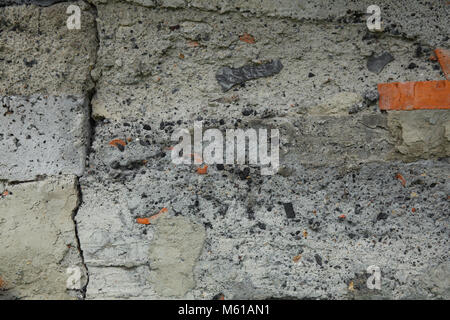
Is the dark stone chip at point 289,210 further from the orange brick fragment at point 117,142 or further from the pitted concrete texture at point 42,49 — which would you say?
the pitted concrete texture at point 42,49

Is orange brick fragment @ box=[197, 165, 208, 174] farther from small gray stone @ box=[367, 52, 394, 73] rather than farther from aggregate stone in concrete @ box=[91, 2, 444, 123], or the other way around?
small gray stone @ box=[367, 52, 394, 73]

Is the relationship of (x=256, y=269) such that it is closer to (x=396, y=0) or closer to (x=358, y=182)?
(x=358, y=182)

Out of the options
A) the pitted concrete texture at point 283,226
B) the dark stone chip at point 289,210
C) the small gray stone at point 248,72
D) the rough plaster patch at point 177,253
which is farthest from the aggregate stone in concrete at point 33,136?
the dark stone chip at point 289,210

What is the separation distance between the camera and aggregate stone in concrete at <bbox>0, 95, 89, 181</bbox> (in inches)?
38.9

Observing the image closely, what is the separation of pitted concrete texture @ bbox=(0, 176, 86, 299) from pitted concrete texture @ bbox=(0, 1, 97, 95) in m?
0.26

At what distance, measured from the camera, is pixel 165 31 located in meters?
0.99

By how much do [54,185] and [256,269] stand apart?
0.58 metres

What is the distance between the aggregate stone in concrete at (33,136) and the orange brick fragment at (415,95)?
823mm

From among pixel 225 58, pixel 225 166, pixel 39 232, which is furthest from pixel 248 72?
pixel 39 232

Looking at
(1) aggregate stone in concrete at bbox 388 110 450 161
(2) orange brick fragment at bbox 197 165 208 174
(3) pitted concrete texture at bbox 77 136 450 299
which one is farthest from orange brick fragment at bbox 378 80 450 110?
(2) orange brick fragment at bbox 197 165 208 174

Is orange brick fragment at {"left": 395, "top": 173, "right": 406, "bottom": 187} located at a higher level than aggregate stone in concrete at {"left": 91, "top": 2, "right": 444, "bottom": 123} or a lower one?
lower

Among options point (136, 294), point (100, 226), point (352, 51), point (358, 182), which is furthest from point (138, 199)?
point (352, 51)

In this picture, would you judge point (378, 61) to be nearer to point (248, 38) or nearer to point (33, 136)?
point (248, 38)

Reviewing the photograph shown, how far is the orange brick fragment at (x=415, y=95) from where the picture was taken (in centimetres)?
95
